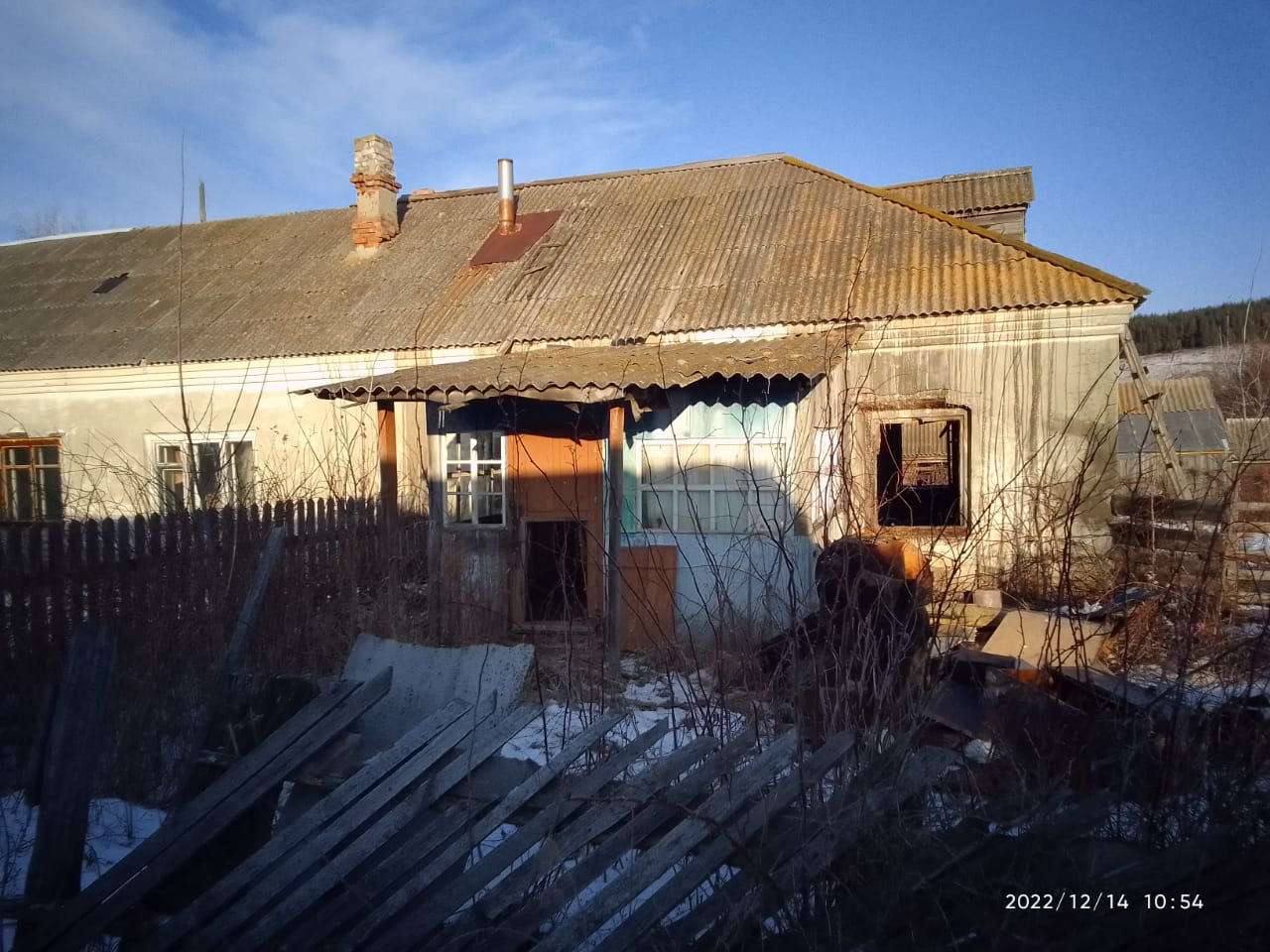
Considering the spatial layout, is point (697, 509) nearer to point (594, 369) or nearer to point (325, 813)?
point (594, 369)

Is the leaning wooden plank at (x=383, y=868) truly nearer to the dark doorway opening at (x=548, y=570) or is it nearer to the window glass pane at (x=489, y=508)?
the dark doorway opening at (x=548, y=570)

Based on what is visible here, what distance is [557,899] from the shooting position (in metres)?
2.27

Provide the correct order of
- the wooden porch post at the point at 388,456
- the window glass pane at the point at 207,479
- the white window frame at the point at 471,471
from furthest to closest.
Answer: the white window frame at the point at 471,471 → the wooden porch post at the point at 388,456 → the window glass pane at the point at 207,479

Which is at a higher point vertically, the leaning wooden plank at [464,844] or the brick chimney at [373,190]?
the brick chimney at [373,190]

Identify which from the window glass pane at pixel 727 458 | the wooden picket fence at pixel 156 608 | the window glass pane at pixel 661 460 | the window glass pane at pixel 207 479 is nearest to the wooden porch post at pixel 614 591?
the window glass pane at pixel 661 460

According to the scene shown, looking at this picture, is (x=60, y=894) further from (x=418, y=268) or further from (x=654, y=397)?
(x=418, y=268)

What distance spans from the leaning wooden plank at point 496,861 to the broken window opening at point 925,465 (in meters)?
6.36

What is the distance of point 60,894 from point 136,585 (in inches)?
113

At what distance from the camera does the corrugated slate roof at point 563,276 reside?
8188mm

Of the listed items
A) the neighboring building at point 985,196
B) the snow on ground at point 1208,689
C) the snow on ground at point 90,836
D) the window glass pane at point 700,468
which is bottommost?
the snow on ground at point 90,836

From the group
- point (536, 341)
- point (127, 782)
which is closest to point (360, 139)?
point (536, 341)

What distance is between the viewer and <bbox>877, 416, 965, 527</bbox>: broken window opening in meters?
8.26

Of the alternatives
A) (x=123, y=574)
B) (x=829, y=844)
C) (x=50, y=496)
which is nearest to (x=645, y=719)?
(x=829, y=844)

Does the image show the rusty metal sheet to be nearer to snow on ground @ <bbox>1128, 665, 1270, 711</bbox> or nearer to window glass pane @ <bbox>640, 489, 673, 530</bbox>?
window glass pane @ <bbox>640, 489, 673, 530</bbox>
